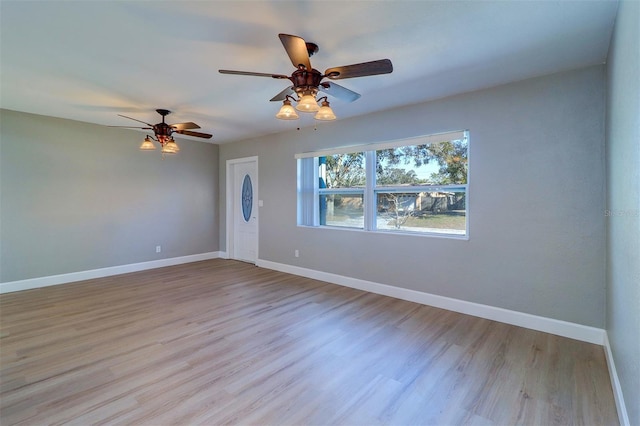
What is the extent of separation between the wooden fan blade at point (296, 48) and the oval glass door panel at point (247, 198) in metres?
4.42

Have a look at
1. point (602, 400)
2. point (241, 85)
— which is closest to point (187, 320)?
point (241, 85)

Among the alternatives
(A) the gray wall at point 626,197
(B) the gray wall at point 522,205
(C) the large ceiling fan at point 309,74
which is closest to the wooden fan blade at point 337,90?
(C) the large ceiling fan at point 309,74

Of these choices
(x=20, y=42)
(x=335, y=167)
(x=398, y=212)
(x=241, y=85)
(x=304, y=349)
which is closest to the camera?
(x=20, y=42)

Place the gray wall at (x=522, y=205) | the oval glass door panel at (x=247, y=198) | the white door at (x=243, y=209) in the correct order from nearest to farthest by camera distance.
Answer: the gray wall at (x=522, y=205)
the white door at (x=243, y=209)
the oval glass door panel at (x=247, y=198)

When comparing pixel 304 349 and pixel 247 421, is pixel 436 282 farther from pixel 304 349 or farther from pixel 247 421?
pixel 247 421

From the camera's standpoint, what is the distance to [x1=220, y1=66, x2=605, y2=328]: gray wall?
8.82ft

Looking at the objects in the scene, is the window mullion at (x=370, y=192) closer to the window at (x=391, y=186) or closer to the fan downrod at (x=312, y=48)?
the window at (x=391, y=186)

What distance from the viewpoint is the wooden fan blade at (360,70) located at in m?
1.95

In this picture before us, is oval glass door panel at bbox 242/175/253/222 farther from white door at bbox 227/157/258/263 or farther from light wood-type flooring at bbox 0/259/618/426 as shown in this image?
light wood-type flooring at bbox 0/259/618/426

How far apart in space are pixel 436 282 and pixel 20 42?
15.2 ft

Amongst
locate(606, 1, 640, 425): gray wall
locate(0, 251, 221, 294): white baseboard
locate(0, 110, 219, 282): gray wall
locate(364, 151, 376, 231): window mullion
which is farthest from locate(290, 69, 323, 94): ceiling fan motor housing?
locate(0, 251, 221, 294): white baseboard

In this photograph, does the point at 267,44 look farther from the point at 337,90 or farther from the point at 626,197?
the point at 626,197

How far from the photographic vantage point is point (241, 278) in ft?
16.1

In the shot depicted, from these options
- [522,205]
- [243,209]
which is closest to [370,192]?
[522,205]
